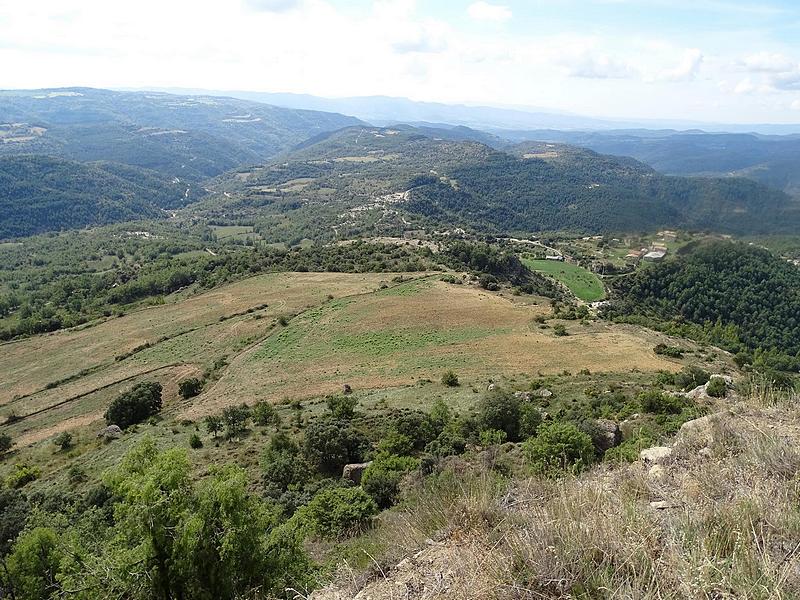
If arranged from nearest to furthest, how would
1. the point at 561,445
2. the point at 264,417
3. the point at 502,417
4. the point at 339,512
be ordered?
the point at 339,512, the point at 561,445, the point at 502,417, the point at 264,417

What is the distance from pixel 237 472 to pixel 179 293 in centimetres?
8721

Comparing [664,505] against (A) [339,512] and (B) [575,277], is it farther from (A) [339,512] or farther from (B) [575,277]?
(B) [575,277]

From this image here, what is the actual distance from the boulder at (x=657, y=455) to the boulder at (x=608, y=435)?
12.4m

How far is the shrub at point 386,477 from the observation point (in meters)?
20.4

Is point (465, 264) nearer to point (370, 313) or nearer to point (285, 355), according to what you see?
point (370, 313)

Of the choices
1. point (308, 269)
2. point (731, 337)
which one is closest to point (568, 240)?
point (731, 337)

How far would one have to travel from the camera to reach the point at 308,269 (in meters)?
87.2

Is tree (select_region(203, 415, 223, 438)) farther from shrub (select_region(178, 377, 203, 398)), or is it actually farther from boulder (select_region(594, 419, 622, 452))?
boulder (select_region(594, 419, 622, 452))

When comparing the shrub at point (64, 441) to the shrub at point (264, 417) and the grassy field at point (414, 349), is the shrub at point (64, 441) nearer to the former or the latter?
the grassy field at point (414, 349)

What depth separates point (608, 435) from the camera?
22.8 m

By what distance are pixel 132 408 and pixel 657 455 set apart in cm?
4239

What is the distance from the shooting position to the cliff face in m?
4.15

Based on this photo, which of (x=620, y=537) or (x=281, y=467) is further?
(x=281, y=467)

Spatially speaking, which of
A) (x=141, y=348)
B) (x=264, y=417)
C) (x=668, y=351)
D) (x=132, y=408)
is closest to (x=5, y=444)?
(x=132, y=408)
